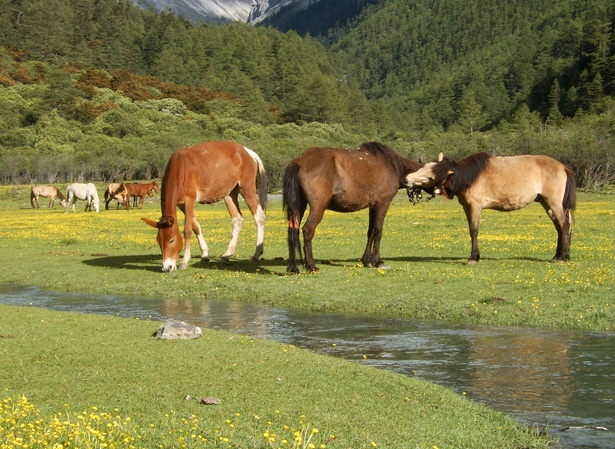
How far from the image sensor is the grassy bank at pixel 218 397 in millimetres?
6207

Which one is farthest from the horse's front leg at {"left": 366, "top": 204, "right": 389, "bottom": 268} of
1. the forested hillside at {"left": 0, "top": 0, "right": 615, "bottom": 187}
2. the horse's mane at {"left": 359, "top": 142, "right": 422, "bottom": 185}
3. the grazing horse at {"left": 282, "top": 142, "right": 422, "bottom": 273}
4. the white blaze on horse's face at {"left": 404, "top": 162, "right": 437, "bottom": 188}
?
the forested hillside at {"left": 0, "top": 0, "right": 615, "bottom": 187}

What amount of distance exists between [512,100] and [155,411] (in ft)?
602

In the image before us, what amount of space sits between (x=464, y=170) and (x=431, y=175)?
0.91m

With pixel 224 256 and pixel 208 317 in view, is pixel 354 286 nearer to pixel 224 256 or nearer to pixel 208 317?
pixel 208 317

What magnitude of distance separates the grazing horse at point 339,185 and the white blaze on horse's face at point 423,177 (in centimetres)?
29

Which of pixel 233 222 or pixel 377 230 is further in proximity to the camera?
pixel 233 222

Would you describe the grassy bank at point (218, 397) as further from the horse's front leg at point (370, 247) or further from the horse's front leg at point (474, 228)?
the horse's front leg at point (474, 228)

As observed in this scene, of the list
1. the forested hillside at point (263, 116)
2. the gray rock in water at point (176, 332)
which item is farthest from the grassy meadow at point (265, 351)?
the forested hillside at point (263, 116)

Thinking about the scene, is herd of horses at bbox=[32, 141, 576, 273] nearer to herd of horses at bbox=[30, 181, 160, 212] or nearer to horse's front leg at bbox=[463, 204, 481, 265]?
horse's front leg at bbox=[463, 204, 481, 265]

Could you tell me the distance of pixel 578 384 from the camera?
895 cm

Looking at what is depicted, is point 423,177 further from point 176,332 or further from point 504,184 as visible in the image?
point 176,332

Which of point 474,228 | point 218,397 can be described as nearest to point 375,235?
point 474,228

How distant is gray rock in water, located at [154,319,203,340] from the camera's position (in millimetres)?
10414

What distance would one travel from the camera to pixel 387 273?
17.0 meters
